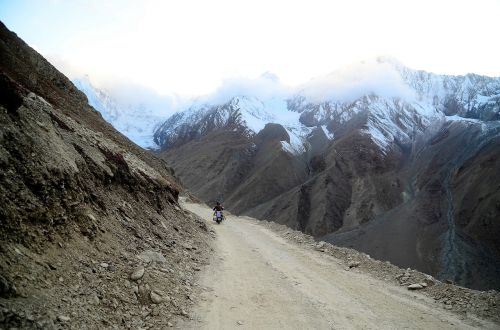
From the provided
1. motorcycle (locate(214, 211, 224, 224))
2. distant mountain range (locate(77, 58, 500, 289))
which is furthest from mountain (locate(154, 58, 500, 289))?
motorcycle (locate(214, 211, 224, 224))

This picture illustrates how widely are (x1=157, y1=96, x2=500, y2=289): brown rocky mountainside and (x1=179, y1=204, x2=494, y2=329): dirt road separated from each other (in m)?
71.7

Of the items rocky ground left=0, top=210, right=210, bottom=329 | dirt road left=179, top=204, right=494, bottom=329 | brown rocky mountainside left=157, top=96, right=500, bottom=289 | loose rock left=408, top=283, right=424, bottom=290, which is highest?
brown rocky mountainside left=157, top=96, right=500, bottom=289

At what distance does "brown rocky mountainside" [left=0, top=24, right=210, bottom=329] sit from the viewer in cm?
761

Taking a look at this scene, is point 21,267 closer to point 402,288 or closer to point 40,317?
point 40,317

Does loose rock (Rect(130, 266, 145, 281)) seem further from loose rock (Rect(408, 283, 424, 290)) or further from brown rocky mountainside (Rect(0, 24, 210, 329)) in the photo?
loose rock (Rect(408, 283, 424, 290))

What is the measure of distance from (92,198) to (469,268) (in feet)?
285

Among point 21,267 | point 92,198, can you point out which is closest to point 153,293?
point 21,267

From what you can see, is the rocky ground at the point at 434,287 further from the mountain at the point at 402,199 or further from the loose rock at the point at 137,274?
the mountain at the point at 402,199

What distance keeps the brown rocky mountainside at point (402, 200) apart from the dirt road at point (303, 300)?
7172 cm

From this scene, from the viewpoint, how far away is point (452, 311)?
11766 mm

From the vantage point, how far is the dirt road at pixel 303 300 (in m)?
10.3

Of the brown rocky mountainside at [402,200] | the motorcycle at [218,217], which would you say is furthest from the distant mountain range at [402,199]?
the motorcycle at [218,217]

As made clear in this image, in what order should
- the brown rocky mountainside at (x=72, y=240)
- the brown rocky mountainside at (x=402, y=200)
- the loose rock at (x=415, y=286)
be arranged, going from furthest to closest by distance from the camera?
the brown rocky mountainside at (x=402, y=200) → the loose rock at (x=415, y=286) → the brown rocky mountainside at (x=72, y=240)

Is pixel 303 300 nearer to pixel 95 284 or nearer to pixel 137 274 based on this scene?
pixel 137 274
